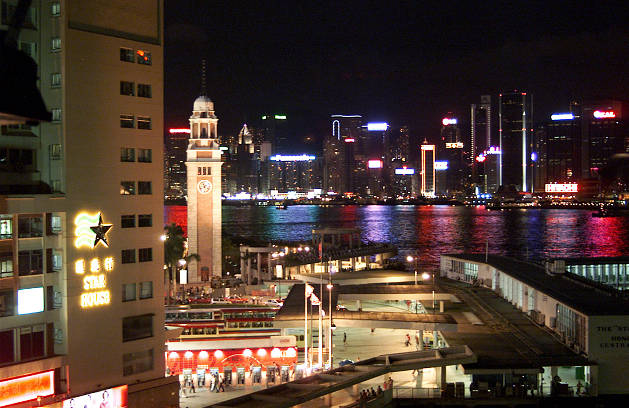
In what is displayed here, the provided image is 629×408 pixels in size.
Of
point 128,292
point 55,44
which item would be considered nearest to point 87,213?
point 128,292

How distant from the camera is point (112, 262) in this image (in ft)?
71.1

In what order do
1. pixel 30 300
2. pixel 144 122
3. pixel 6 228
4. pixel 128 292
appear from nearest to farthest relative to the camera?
1. pixel 6 228
2. pixel 30 300
3. pixel 128 292
4. pixel 144 122

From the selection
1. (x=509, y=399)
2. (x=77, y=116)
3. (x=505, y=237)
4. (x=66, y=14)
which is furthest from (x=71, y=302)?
(x=505, y=237)

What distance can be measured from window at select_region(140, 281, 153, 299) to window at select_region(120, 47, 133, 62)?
6573 millimetres

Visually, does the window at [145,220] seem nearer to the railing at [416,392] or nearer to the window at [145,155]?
the window at [145,155]

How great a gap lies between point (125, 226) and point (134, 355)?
12.4ft

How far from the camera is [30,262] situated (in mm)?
19516

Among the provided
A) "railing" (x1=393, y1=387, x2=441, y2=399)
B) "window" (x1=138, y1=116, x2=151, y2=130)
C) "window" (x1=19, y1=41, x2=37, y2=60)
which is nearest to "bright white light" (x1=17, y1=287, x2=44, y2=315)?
"window" (x1=138, y1=116, x2=151, y2=130)

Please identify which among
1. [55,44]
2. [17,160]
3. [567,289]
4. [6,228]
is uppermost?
[55,44]

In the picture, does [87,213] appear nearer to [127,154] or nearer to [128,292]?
[127,154]

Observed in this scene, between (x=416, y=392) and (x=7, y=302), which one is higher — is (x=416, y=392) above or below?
below

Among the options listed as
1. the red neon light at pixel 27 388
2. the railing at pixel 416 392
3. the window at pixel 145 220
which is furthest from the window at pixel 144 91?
the railing at pixel 416 392

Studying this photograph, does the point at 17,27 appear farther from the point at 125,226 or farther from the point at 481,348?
the point at 481,348

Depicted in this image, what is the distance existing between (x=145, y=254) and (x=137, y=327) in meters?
2.15
